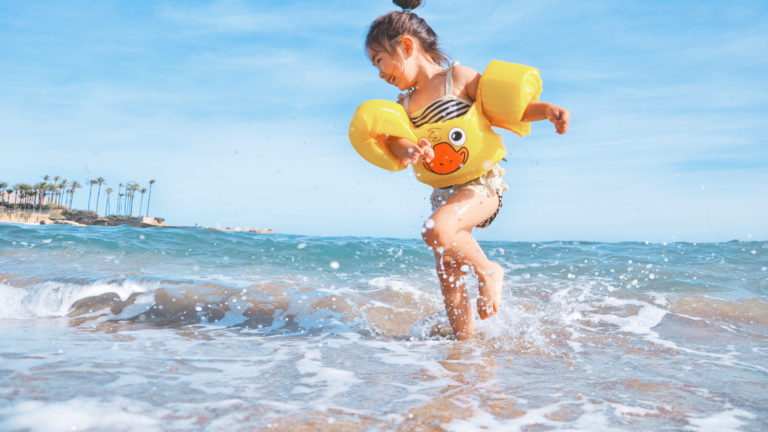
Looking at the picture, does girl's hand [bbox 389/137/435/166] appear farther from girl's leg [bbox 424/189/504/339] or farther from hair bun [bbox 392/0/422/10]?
hair bun [bbox 392/0/422/10]

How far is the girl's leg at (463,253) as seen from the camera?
3676 mm

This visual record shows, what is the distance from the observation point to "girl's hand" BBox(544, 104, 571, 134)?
3492 mm

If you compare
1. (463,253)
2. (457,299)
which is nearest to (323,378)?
(463,253)

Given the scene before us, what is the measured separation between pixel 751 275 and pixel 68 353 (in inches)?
328

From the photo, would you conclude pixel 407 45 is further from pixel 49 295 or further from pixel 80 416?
pixel 49 295

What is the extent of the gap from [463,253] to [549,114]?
102 centimetres

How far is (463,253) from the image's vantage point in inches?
149

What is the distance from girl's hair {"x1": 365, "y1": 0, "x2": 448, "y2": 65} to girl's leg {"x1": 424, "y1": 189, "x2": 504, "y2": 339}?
1.03m

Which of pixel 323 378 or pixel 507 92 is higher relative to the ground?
pixel 507 92

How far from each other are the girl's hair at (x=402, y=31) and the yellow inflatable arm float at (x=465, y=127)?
1.36 ft

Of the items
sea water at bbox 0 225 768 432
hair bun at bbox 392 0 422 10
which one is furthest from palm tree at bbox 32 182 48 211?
hair bun at bbox 392 0 422 10

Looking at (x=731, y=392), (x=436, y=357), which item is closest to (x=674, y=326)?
(x=731, y=392)

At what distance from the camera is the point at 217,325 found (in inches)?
183

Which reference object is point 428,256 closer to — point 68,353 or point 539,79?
point 539,79
